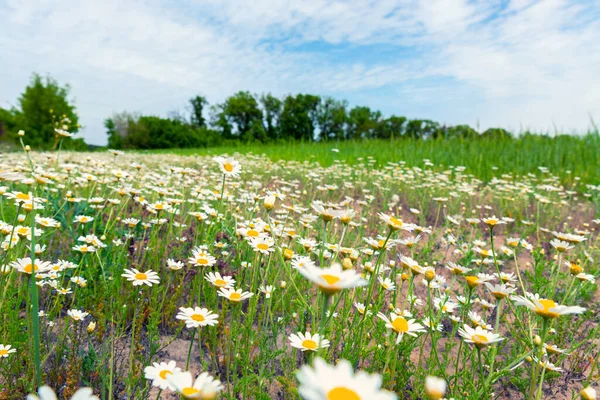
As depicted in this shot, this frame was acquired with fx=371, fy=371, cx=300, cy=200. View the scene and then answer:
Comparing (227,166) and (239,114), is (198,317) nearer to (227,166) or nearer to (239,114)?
(227,166)

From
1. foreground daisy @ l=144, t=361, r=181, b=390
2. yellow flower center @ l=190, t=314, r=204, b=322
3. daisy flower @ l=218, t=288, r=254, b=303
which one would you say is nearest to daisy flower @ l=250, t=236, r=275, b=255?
daisy flower @ l=218, t=288, r=254, b=303

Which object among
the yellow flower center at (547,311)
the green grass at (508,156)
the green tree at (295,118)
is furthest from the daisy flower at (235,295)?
the green tree at (295,118)

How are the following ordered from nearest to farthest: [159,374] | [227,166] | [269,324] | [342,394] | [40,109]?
1. [342,394]
2. [159,374]
3. [227,166]
4. [269,324]
5. [40,109]

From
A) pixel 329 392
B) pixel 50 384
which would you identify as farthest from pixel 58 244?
pixel 329 392

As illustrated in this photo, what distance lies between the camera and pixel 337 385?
0.68 m

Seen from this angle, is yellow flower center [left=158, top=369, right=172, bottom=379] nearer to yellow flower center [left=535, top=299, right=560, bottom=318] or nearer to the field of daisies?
the field of daisies

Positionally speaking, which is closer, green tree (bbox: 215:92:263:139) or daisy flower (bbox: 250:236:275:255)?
daisy flower (bbox: 250:236:275:255)

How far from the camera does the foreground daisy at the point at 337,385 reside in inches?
25.3

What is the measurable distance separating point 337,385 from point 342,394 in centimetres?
2

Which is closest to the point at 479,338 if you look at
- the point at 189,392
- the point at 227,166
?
the point at 189,392

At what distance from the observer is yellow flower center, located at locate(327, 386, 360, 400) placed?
65 cm

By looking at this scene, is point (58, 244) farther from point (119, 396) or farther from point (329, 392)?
point (329, 392)

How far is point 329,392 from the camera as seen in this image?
651 mm

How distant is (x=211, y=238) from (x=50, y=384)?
1.40 metres
